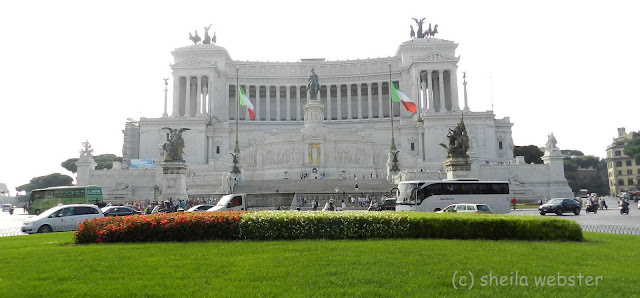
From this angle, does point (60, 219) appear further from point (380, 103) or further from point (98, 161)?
point (98, 161)

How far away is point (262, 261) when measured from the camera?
10227 millimetres

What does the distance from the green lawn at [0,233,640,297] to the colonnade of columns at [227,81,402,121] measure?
77.8 meters

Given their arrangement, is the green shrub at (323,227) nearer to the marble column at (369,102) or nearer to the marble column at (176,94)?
the marble column at (176,94)

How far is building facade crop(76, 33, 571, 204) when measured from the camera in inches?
2201

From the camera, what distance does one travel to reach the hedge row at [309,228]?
14.2m

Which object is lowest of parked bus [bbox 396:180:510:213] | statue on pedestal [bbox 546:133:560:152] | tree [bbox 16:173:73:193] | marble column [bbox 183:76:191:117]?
parked bus [bbox 396:180:510:213]

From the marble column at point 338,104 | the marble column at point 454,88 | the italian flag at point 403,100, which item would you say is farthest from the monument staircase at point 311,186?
the marble column at point 338,104

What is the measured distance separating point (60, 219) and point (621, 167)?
10073 centimetres

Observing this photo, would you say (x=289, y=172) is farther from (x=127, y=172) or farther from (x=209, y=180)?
(x=127, y=172)

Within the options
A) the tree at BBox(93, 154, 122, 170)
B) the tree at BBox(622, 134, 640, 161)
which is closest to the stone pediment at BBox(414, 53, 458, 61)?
the tree at BBox(622, 134, 640, 161)

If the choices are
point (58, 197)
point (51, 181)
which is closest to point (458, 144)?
point (58, 197)

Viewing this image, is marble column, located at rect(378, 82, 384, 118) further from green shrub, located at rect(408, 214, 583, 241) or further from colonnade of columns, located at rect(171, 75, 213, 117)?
green shrub, located at rect(408, 214, 583, 241)

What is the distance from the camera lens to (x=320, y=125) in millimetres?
68500

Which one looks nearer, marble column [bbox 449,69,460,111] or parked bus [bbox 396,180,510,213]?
parked bus [bbox 396,180,510,213]
